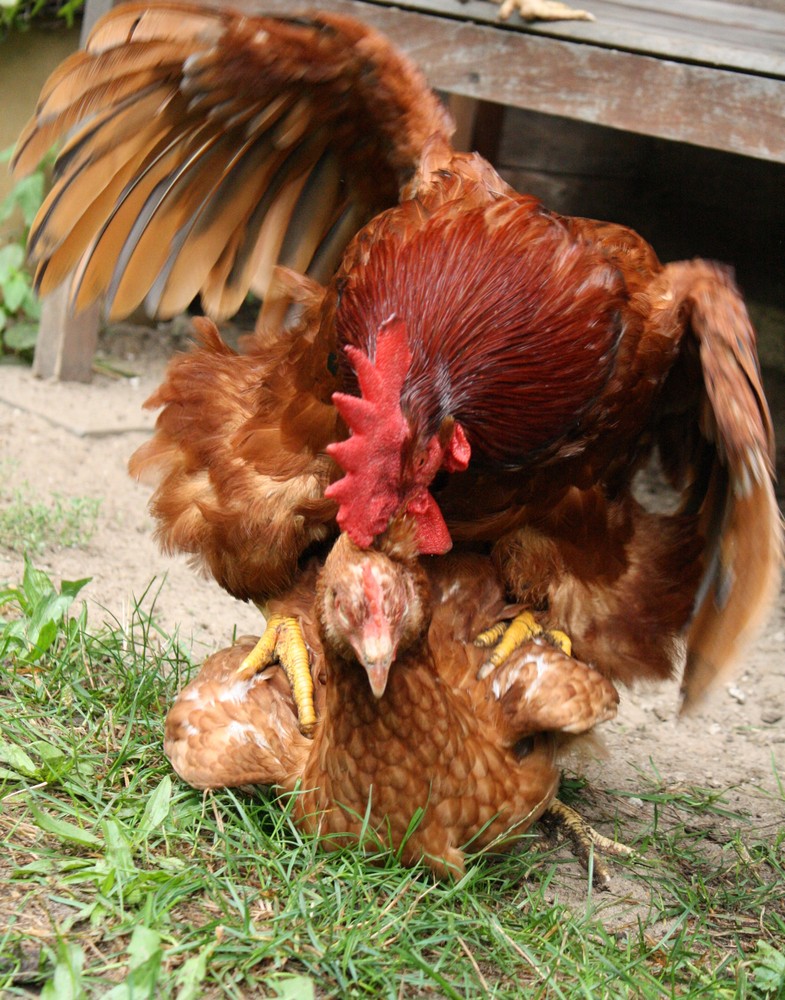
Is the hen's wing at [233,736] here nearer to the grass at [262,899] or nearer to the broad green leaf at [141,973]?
the grass at [262,899]

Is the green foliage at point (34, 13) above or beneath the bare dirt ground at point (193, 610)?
above

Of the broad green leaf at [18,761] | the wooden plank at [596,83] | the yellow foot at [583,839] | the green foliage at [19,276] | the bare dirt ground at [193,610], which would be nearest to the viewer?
the broad green leaf at [18,761]

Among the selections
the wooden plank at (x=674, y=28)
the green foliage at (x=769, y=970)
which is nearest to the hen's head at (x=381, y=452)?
the green foliage at (x=769, y=970)

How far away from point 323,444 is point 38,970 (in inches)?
60.4

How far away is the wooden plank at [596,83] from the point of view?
4.18 meters

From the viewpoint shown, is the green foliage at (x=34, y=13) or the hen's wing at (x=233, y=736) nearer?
the hen's wing at (x=233, y=736)

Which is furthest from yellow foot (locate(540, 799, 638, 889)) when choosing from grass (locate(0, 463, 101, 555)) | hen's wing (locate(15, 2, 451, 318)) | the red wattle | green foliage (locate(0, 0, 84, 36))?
green foliage (locate(0, 0, 84, 36))

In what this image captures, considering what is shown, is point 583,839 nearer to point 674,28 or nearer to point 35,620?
point 35,620

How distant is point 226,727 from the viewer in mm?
2896

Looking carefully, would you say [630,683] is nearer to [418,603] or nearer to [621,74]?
[418,603]

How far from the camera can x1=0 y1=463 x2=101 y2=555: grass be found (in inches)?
169

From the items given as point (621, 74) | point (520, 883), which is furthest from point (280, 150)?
point (520, 883)

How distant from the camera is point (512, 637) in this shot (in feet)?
10.2

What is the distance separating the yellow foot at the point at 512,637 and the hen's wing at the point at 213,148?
1.38 metres
